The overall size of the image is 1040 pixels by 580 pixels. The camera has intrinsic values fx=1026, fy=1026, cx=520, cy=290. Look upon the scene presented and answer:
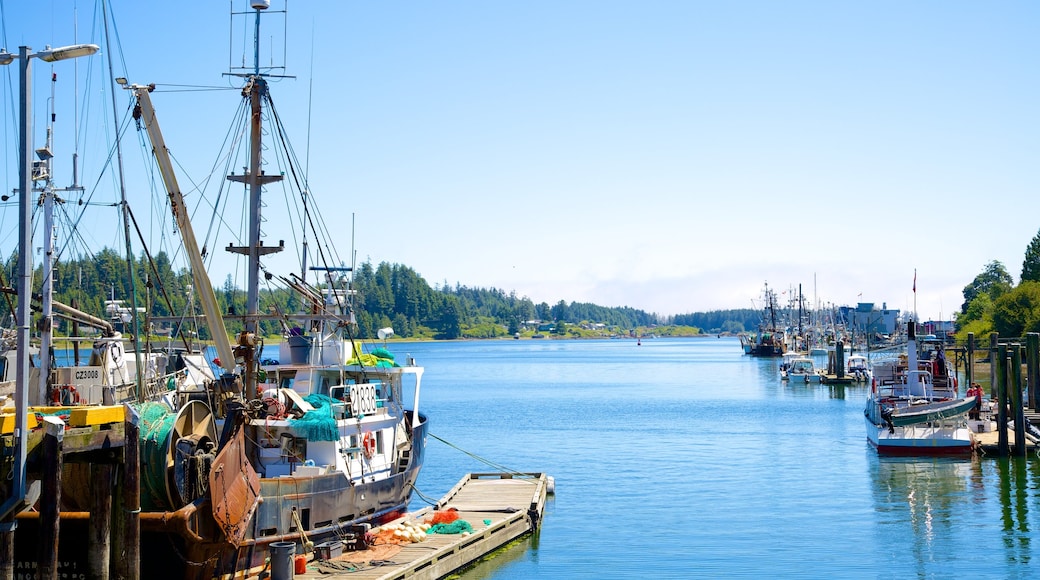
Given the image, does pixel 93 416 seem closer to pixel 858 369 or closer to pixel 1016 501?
pixel 1016 501

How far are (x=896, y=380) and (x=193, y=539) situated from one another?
133 feet

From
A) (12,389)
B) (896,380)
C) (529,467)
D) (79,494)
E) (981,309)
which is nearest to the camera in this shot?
(79,494)

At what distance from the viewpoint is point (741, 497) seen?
128ft

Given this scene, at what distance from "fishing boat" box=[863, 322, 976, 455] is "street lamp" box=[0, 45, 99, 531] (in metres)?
39.2

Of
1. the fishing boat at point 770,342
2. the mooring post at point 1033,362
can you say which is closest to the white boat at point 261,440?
the mooring post at point 1033,362

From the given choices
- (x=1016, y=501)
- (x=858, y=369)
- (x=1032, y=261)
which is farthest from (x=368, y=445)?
(x=1032, y=261)

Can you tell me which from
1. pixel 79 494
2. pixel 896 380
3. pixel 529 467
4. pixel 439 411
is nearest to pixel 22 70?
pixel 79 494

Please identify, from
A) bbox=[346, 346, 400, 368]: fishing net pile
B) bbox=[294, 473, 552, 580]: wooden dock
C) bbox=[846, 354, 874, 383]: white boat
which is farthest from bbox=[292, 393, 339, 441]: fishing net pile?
bbox=[846, 354, 874, 383]: white boat

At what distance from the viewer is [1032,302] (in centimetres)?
9894

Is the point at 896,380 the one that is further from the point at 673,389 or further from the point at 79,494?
the point at 673,389

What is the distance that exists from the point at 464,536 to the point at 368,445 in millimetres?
4268

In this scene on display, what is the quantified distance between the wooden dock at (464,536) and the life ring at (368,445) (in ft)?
6.77

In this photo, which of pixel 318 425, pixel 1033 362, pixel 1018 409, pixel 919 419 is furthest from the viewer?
pixel 1033 362

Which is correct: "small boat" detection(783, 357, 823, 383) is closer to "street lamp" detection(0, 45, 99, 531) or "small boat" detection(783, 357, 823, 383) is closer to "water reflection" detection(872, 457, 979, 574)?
"water reflection" detection(872, 457, 979, 574)
